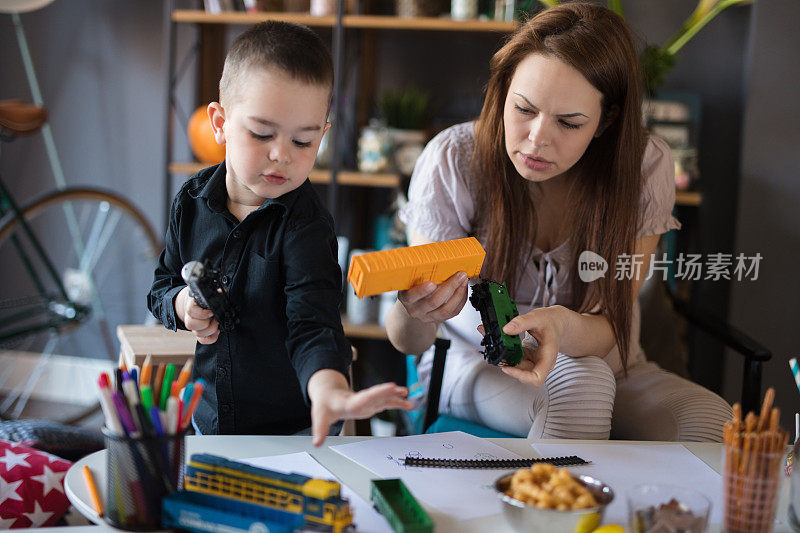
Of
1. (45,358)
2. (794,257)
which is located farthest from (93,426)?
(794,257)

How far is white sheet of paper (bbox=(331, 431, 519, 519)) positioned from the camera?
2.91 ft

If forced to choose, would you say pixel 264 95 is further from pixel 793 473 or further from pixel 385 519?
pixel 793 473

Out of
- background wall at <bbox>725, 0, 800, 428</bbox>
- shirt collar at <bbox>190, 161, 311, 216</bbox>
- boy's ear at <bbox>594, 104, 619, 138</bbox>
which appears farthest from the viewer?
background wall at <bbox>725, 0, 800, 428</bbox>

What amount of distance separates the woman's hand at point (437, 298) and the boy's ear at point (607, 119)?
0.47 m

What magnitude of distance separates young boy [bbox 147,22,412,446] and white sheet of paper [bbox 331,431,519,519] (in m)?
Result: 0.11

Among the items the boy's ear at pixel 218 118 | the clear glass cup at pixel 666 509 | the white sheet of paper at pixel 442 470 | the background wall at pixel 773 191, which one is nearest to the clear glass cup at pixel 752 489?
the clear glass cup at pixel 666 509

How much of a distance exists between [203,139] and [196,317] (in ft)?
5.02

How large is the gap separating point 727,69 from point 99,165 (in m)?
2.12

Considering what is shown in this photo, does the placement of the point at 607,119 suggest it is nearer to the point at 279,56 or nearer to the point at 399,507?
the point at 279,56

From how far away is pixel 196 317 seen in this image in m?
1.01

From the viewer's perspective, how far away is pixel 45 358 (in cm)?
287

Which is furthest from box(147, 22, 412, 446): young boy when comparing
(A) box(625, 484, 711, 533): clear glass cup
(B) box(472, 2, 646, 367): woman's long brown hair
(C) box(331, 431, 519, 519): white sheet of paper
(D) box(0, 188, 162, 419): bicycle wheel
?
(D) box(0, 188, 162, 419): bicycle wheel

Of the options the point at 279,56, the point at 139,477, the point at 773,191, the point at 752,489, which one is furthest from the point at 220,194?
the point at 773,191

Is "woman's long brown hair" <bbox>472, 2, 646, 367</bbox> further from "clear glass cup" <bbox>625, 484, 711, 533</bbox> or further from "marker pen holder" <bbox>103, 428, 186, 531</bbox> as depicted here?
"marker pen holder" <bbox>103, 428, 186, 531</bbox>
